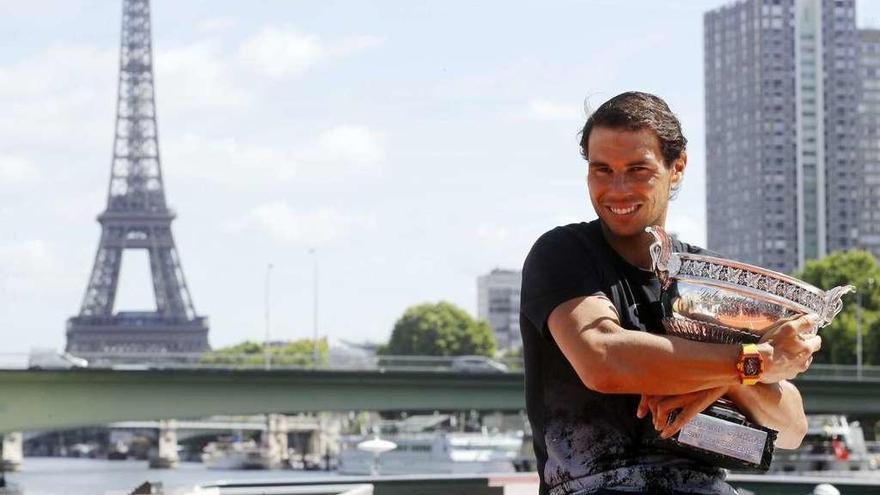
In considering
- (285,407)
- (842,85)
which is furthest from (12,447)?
(842,85)

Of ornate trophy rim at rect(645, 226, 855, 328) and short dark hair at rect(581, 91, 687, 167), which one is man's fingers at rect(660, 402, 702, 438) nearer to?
ornate trophy rim at rect(645, 226, 855, 328)

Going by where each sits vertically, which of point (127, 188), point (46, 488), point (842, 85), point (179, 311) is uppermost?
point (842, 85)

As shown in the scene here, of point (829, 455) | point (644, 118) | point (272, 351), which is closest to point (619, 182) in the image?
point (644, 118)

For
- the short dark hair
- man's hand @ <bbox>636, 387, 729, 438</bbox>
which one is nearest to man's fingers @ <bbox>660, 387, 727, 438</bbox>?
man's hand @ <bbox>636, 387, 729, 438</bbox>

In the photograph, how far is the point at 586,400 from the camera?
10.5 feet

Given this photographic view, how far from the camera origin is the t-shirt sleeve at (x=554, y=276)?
10.6ft

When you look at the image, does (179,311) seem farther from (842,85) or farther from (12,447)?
(842,85)

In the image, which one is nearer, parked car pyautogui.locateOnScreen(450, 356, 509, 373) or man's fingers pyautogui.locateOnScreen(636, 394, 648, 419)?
man's fingers pyautogui.locateOnScreen(636, 394, 648, 419)

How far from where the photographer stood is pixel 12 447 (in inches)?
4697

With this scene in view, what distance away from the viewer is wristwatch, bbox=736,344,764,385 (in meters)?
3.10

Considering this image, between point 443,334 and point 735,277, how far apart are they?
121m

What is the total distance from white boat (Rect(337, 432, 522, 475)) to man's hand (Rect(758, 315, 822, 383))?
85445 millimetres

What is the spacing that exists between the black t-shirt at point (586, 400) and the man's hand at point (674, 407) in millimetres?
48

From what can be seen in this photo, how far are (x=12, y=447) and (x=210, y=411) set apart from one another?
229 ft
